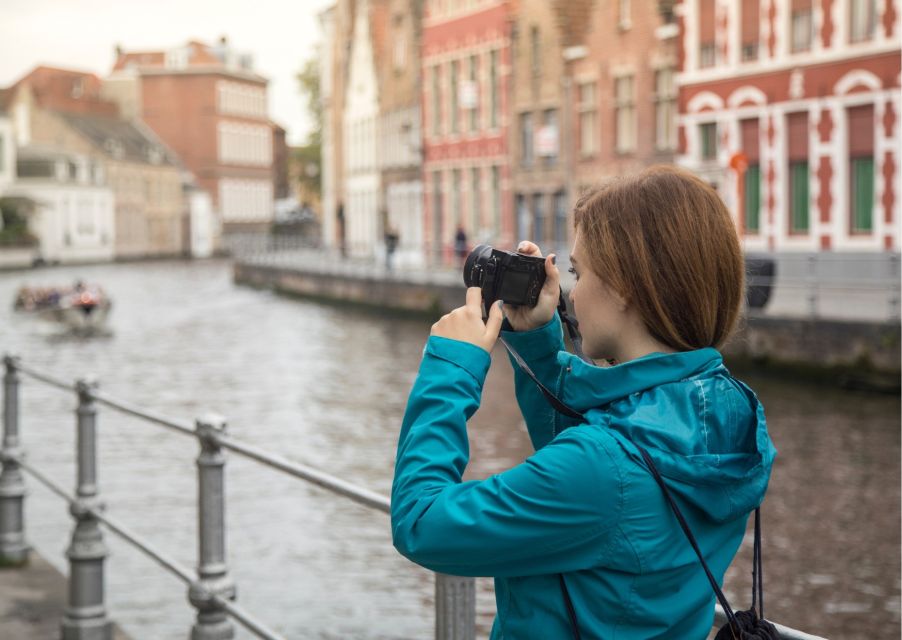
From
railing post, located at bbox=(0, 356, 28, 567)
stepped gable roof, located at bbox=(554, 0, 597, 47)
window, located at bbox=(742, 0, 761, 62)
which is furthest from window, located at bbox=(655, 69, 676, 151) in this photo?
railing post, located at bbox=(0, 356, 28, 567)

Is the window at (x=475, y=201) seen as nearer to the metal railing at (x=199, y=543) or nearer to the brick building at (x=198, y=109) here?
the metal railing at (x=199, y=543)

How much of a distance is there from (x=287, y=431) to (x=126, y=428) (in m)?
1.76

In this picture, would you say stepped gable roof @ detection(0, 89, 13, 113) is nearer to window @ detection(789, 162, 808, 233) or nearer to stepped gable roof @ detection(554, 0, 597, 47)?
stepped gable roof @ detection(554, 0, 597, 47)

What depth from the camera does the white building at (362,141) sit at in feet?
187

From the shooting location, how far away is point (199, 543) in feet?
14.3

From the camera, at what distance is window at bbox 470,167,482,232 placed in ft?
147

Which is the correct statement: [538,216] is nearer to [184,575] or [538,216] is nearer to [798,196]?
[798,196]

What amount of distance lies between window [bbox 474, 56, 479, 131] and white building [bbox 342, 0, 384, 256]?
11.2 m

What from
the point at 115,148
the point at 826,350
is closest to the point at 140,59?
the point at 115,148

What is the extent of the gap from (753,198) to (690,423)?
29.1 meters

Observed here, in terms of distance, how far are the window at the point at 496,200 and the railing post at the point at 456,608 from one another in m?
40.1

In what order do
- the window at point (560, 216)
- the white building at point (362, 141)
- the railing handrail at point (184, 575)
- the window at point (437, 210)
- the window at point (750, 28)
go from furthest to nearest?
1. the white building at point (362, 141)
2. the window at point (437, 210)
3. the window at point (560, 216)
4. the window at point (750, 28)
5. the railing handrail at point (184, 575)

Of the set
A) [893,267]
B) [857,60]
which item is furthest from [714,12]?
[893,267]

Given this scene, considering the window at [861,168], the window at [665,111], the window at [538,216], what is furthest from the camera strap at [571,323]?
the window at [538,216]
